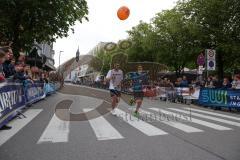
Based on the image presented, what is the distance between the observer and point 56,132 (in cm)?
918

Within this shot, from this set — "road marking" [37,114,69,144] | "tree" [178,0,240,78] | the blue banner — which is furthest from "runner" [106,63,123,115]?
"tree" [178,0,240,78]

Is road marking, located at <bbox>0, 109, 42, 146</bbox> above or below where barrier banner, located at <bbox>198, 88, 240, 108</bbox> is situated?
below

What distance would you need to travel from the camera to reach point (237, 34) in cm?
3734

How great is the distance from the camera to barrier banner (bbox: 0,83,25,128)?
943 centimetres

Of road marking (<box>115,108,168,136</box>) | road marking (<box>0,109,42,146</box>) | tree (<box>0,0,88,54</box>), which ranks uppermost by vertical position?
tree (<box>0,0,88,54</box>)

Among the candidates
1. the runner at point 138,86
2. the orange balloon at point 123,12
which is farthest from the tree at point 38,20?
the runner at point 138,86

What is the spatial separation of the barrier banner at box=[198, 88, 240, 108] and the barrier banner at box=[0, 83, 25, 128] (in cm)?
939

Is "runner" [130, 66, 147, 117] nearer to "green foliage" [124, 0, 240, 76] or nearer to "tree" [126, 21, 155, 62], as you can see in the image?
"green foliage" [124, 0, 240, 76]

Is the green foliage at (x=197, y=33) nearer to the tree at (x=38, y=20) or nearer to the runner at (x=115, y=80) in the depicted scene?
the tree at (x=38, y=20)

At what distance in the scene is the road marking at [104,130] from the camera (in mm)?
8492

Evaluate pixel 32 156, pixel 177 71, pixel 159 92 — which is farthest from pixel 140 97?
pixel 177 71

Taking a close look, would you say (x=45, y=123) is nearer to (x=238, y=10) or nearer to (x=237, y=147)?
(x=237, y=147)

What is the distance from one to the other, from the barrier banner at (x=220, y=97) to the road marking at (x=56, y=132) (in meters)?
9.10

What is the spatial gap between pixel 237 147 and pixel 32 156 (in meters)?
3.73
